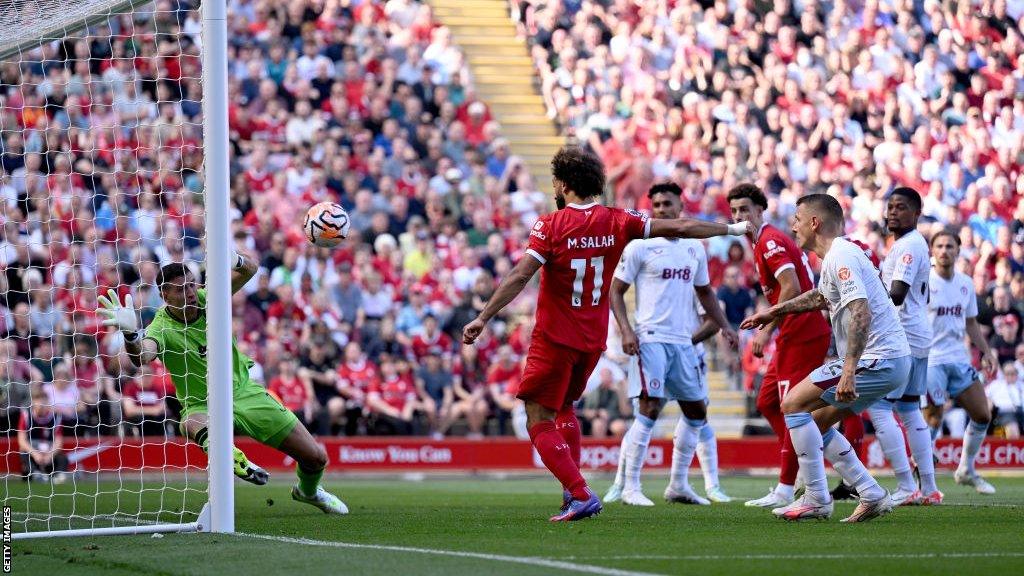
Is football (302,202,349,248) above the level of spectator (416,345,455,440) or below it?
above

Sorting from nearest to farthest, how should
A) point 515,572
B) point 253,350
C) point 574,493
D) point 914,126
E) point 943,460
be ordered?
point 515,572, point 574,493, point 943,460, point 253,350, point 914,126

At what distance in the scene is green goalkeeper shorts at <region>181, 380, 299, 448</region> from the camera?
10.9m

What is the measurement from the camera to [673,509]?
38.1 feet

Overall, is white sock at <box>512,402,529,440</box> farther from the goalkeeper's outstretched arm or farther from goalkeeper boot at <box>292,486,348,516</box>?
the goalkeeper's outstretched arm

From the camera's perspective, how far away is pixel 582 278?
10086 millimetres

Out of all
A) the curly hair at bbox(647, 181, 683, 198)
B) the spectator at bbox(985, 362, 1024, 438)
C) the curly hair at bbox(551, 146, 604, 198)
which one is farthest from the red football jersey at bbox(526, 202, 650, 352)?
the spectator at bbox(985, 362, 1024, 438)

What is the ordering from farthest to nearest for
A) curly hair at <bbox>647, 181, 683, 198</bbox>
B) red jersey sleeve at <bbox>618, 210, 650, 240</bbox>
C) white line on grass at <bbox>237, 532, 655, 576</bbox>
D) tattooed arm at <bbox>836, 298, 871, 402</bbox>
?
1. curly hair at <bbox>647, 181, 683, 198</bbox>
2. red jersey sleeve at <bbox>618, 210, 650, 240</bbox>
3. tattooed arm at <bbox>836, 298, 871, 402</bbox>
4. white line on grass at <bbox>237, 532, 655, 576</bbox>

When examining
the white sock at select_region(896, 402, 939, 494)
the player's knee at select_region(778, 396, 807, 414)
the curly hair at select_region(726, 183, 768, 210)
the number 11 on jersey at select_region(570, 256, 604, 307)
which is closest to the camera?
the player's knee at select_region(778, 396, 807, 414)

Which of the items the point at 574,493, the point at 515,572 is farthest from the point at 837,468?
the point at 515,572

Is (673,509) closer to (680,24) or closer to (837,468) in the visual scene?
(837,468)

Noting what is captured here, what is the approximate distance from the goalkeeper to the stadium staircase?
14.4 meters

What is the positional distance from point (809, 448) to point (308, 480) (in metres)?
3.68

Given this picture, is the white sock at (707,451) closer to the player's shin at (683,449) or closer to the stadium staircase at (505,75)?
the player's shin at (683,449)

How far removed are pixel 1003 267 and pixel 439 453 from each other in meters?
8.42
